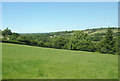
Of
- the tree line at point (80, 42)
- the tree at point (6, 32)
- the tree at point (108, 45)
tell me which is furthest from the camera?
the tree at point (6, 32)

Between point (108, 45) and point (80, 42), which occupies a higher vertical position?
point (80, 42)

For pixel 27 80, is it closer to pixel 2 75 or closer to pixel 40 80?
pixel 40 80

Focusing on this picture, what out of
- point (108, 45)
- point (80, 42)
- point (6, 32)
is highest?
point (6, 32)

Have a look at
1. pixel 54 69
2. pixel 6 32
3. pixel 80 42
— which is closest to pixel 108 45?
pixel 80 42

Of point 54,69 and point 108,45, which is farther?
point 108,45

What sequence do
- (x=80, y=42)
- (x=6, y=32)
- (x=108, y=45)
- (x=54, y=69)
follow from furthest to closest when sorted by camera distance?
(x=6, y=32) → (x=80, y=42) → (x=108, y=45) → (x=54, y=69)

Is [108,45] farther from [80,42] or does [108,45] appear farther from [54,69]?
[54,69]

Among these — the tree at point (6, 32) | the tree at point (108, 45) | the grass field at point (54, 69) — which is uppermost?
the tree at point (6, 32)

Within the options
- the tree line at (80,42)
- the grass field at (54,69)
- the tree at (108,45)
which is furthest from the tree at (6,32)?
the grass field at (54,69)

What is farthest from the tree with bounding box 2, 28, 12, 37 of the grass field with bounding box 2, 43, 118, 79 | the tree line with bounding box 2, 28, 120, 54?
the grass field with bounding box 2, 43, 118, 79

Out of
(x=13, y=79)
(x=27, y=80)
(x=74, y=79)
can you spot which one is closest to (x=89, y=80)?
(x=74, y=79)

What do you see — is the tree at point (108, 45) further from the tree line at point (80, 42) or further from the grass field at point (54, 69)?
the grass field at point (54, 69)

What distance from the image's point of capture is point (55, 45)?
47562 millimetres

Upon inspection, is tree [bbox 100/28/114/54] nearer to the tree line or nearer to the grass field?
the tree line
